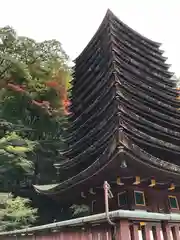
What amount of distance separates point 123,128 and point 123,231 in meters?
5.66

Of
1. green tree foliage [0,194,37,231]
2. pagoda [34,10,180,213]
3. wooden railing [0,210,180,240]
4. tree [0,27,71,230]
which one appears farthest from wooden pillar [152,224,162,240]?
tree [0,27,71,230]

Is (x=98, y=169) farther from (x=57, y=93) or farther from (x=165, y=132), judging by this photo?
(x=57, y=93)

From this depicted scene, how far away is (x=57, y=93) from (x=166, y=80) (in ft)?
42.8

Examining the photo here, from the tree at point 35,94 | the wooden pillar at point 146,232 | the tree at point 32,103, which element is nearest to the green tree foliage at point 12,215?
the tree at point 32,103

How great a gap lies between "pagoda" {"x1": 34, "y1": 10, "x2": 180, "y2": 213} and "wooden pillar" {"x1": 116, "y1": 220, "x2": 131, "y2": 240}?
3.89 metres

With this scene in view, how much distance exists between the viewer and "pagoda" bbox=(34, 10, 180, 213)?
835 centimetres

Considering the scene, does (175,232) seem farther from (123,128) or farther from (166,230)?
(123,128)

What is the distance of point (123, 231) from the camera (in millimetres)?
3426

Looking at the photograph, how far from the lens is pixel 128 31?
46.6 ft

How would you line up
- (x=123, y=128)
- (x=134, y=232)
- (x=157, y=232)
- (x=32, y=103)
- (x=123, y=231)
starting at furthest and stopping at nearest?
(x=32, y=103)
(x=123, y=128)
(x=157, y=232)
(x=134, y=232)
(x=123, y=231)

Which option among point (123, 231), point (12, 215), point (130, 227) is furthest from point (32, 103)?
point (123, 231)

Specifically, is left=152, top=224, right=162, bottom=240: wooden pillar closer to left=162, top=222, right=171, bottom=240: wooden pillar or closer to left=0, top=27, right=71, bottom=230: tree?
left=162, top=222, right=171, bottom=240: wooden pillar

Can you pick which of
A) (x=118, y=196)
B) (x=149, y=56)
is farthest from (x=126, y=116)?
(x=149, y=56)

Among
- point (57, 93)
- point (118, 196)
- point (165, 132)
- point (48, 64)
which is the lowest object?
point (118, 196)
